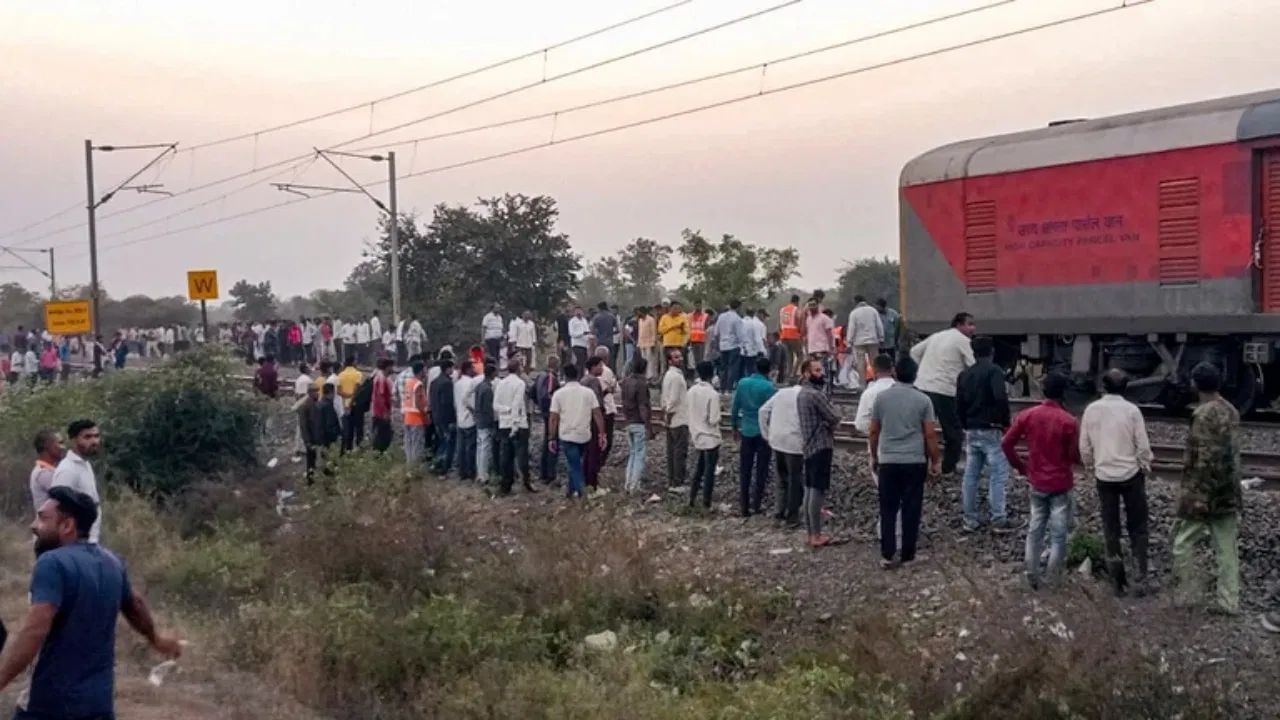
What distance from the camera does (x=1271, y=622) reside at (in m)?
8.27

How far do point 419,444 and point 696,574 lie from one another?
8174 millimetres

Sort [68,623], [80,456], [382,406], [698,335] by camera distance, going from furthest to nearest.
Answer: [698,335] < [382,406] < [80,456] < [68,623]

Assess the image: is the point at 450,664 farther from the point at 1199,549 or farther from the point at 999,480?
the point at 1199,549

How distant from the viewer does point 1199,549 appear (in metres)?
9.88

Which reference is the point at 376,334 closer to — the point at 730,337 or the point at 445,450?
the point at 730,337

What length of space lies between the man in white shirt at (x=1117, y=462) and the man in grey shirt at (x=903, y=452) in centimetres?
136

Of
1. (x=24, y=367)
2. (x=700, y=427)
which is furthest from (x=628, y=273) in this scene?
(x=700, y=427)

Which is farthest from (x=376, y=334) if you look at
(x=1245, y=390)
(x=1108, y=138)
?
(x=1245, y=390)

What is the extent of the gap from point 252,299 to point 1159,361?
69110 mm

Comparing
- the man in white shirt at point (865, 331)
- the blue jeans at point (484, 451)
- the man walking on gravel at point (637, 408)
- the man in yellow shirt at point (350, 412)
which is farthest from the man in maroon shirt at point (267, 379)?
the man in white shirt at point (865, 331)

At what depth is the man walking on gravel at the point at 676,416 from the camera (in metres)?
14.1

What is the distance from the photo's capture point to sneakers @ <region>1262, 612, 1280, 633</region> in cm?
822

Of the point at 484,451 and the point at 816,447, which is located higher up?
the point at 816,447

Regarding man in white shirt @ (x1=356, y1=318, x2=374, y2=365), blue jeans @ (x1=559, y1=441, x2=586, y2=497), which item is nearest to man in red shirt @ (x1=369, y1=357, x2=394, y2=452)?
blue jeans @ (x1=559, y1=441, x2=586, y2=497)
